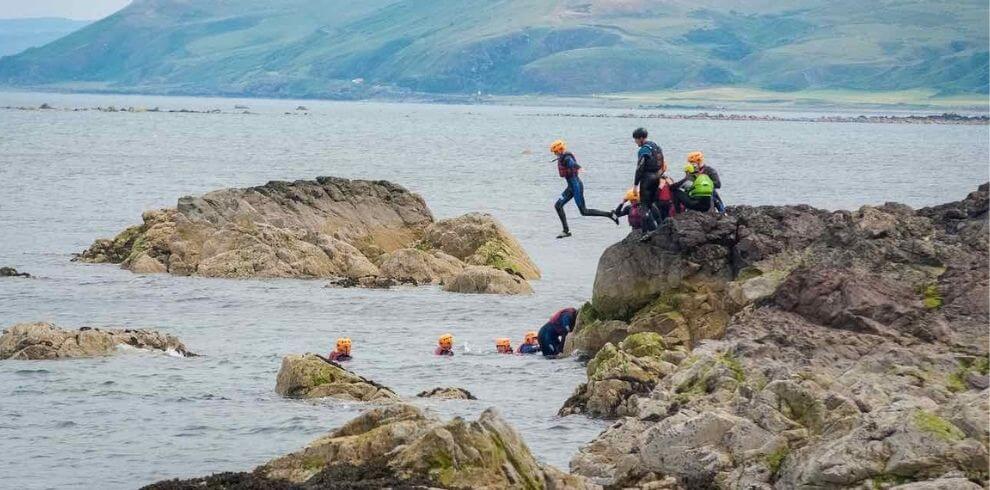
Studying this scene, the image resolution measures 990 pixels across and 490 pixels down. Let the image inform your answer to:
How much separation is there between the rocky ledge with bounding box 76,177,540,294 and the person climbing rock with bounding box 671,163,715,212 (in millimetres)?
7148

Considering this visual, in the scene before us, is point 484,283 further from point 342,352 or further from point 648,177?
point 342,352

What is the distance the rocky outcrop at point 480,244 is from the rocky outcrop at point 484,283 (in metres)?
1.70

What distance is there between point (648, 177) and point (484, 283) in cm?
736

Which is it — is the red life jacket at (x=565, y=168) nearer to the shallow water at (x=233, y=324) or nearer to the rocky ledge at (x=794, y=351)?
the shallow water at (x=233, y=324)

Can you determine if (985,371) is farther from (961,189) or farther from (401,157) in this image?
(401,157)

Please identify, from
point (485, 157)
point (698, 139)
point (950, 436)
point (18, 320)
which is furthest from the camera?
point (698, 139)

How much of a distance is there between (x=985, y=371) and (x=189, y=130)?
144 m

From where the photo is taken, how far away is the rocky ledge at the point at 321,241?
38469 millimetres

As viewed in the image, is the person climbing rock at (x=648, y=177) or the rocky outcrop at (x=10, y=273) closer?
the person climbing rock at (x=648, y=177)

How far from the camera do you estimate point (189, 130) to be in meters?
158

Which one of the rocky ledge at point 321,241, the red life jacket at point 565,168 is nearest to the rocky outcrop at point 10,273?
the rocky ledge at point 321,241

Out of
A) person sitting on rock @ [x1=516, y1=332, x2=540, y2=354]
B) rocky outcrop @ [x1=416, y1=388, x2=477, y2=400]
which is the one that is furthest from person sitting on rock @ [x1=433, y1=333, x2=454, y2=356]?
rocky outcrop @ [x1=416, y1=388, x2=477, y2=400]

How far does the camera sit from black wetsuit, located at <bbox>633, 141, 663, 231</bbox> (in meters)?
30.3

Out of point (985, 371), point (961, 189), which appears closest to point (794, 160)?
point (961, 189)
